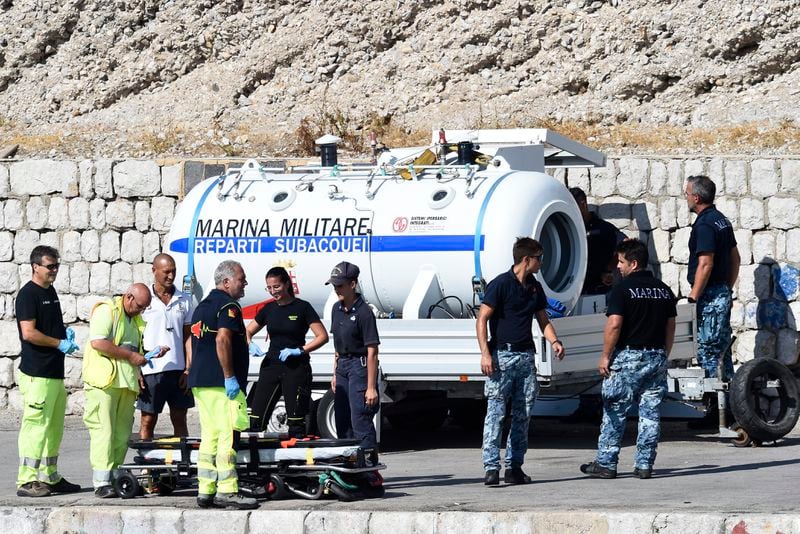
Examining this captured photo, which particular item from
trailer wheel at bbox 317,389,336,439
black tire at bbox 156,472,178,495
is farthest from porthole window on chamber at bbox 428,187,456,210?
black tire at bbox 156,472,178,495

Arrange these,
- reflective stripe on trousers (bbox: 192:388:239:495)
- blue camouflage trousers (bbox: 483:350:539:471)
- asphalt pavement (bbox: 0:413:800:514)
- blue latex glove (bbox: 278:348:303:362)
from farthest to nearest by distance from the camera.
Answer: blue latex glove (bbox: 278:348:303:362) < blue camouflage trousers (bbox: 483:350:539:471) < reflective stripe on trousers (bbox: 192:388:239:495) < asphalt pavement (bbox: 0:413:800:514)

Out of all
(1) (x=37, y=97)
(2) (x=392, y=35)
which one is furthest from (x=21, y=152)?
(2) (x=392, y=35)

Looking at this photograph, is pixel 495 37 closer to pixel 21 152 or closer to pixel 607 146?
pixel 607 146

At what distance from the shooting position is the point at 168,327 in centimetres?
1195

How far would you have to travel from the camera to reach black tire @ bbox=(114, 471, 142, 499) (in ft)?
33.0

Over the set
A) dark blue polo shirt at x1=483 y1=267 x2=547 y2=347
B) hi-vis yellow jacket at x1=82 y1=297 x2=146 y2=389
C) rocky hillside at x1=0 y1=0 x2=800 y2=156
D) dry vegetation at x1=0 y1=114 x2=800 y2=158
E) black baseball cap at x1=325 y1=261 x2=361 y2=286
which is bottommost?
hi-vis yellow jacket at x1=82 y1=297 x2=146 y2=389

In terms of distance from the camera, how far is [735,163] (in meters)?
14.2

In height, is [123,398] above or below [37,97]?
below

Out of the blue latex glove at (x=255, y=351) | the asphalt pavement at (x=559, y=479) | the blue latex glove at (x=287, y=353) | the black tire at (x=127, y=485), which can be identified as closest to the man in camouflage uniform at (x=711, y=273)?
the asphalt pavement at (x=559, y=479)

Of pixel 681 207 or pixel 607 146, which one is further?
pixel 607 146

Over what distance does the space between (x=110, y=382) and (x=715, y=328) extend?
542 centimetres

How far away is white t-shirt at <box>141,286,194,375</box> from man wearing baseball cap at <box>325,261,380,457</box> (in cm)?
172

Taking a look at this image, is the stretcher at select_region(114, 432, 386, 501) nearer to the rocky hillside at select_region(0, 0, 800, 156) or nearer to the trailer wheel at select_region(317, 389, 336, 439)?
the trailer wheel at select_region(317, 389, 336, 439)

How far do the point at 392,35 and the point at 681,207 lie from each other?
11.0m
